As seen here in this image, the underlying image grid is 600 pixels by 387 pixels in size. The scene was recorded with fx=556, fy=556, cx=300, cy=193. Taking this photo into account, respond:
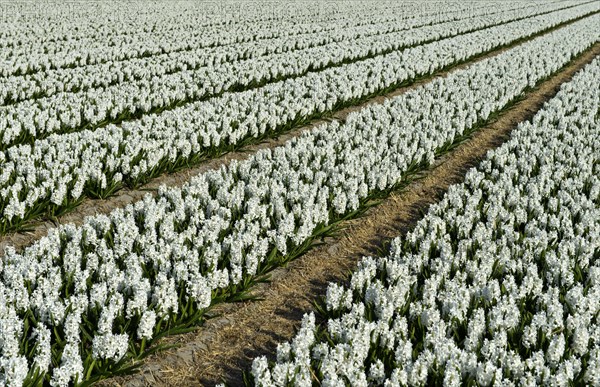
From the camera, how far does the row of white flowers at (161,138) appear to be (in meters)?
8.70

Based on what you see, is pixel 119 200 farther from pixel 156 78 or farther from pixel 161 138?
pixel 156 78

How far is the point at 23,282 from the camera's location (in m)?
6.00

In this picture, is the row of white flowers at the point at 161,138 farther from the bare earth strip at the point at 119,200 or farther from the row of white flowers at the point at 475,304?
the row of white flowers at the point at 475,304

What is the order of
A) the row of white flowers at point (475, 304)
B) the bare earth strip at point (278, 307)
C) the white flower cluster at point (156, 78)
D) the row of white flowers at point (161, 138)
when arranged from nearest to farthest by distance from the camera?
the row of white flowers at point (475, 304)
the bare earth strip at point (278, 307)
the row of white flowers at point (161, 138)
the white flower cluster at point (156, 78)

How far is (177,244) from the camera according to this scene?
7.06 metres

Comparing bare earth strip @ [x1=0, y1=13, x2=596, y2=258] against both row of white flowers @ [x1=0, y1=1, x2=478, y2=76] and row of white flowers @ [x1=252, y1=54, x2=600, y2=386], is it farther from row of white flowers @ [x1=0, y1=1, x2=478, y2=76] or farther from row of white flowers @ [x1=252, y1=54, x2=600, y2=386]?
row of white flowers @ [x1=0, y1=1, x2=478, y2=76]

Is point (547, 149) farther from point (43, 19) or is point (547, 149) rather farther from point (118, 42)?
point (43, 19)

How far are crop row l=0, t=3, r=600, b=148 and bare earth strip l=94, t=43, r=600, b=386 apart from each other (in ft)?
22.2

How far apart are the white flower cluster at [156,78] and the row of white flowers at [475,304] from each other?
804 cm

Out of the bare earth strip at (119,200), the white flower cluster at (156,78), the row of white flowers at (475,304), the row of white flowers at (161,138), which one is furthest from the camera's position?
the white flower cluster at (156,78)

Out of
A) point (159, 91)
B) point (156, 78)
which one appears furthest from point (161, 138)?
point (156, 78)

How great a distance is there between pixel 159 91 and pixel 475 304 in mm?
10873

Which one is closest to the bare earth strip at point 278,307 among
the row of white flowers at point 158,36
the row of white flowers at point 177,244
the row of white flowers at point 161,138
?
the row of white flowers at point 177,244

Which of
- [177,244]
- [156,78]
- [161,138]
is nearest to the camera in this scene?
[177,244]
